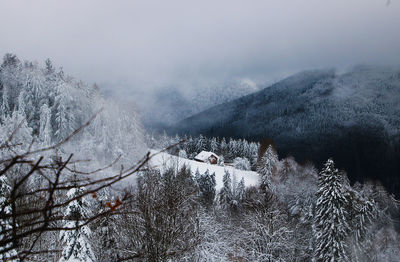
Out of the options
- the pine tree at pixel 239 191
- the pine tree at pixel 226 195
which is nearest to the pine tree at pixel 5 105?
the pine tree at pixel 226 195

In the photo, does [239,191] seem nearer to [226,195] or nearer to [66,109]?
[226,195]

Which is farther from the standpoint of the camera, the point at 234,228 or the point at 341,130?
the point at 341,130

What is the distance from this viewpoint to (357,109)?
17000cm

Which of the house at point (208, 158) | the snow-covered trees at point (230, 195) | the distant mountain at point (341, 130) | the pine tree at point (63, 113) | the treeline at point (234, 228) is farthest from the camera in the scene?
the distant mountain at point (341, 130)

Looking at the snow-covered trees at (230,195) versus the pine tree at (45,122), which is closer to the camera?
the pine tree at (45,122)

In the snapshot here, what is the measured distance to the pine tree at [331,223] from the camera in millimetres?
18562

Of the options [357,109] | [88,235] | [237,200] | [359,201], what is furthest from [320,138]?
[88,235]

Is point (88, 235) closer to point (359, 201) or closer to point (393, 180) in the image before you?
point (359, 201)

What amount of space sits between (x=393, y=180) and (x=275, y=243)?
84.7 metres

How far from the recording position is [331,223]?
1902cm

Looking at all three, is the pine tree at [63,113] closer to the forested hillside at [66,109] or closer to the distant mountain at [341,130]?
the forested hillside at [66,109]

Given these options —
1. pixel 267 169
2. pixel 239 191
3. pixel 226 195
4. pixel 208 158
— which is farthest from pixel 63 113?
pixel 208 158

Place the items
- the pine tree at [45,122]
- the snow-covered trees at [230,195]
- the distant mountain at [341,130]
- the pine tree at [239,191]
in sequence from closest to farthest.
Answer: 1. the pine tree at [45,122]
2. the snow-covered trees at [230,195]
3. the pine tree at [239,191]
4. the distant mountain at [341,130]

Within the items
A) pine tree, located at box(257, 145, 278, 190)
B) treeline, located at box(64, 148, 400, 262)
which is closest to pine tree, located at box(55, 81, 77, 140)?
treeline, located at box(64, 148, 400, 262)
